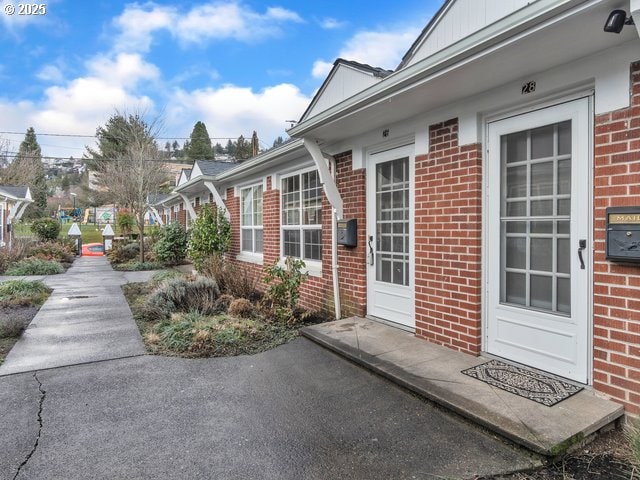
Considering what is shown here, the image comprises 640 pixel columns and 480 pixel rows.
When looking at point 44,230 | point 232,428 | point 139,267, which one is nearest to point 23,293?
point 139,267

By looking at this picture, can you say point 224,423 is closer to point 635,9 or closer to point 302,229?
point 635,9

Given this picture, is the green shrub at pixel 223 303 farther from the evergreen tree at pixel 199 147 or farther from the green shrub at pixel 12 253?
the evergreen tree at pixel 199 147

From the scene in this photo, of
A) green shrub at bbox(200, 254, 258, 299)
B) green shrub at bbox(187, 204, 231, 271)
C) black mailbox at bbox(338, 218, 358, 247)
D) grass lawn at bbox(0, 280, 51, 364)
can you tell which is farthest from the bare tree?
black mailbox at bbox(338, 218, 358, 247)

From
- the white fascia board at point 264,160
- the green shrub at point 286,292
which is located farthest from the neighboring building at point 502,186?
the white fascia board at point 264,160

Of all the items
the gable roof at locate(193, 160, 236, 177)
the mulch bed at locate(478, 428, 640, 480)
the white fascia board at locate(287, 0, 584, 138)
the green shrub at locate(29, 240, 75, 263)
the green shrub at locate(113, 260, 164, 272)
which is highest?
the gable roof at locate(193, 160, 236, 177)

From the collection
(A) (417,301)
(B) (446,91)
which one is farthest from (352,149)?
(A) (417,301)

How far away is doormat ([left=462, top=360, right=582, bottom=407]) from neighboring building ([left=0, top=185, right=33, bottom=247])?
1701 cm

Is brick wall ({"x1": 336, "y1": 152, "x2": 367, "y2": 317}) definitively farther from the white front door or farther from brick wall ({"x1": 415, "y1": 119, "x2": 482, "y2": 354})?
brick wall ({"x1": 415, "y1": 119, "x2": 482, "y2": 354})

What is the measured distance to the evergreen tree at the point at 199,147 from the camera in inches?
1585

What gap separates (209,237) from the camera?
957cm

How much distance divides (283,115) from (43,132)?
548 inches

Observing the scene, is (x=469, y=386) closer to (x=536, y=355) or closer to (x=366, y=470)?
(x=536, y=355)

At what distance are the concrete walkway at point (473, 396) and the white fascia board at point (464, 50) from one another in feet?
8.14

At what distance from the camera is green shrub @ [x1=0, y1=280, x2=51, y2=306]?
7.00 metres
